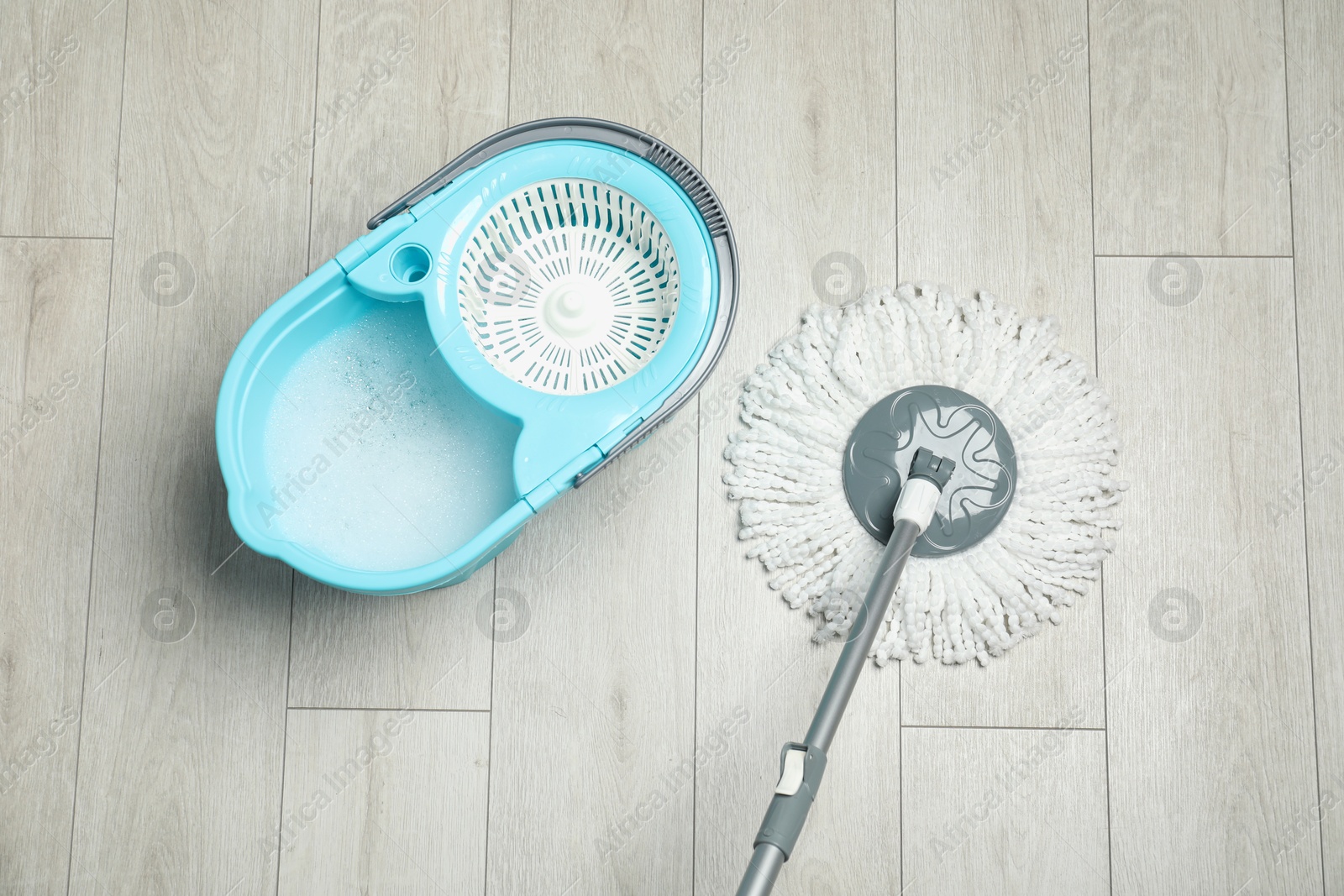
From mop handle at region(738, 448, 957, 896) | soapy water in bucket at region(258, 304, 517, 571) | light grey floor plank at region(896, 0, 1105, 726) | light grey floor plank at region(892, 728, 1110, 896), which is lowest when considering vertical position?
light grey floor plank at region(892, 728, 1110, 896)

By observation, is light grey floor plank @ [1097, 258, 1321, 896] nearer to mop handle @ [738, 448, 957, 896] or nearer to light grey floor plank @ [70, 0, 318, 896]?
mop handle @ [738, 448, 957, 896]

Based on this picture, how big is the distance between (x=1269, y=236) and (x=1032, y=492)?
1.38 feet

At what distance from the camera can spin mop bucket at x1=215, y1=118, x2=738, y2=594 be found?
0.87 metres

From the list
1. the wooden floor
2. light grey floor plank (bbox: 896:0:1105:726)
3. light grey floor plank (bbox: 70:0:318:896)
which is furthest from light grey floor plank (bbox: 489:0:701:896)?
light grey floor plank (bbox: 896:0:1105:726)

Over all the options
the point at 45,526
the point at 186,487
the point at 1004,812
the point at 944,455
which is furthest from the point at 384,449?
the point at 1004,812

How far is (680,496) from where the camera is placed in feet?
3.51

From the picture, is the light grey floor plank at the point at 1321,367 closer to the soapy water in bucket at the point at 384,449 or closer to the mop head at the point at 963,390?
the mop head at the point at 963,390

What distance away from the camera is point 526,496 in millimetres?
851

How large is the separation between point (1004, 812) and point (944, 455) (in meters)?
0.38

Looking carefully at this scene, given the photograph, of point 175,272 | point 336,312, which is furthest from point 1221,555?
point 175,272

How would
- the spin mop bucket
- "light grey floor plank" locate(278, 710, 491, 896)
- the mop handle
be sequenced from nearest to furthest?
1. the mop handle
2. the spin mop bucket
3. "light grey floor plank" locate(278, 710, 491, 896)

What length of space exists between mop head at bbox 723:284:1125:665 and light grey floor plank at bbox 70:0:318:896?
0.55 meters

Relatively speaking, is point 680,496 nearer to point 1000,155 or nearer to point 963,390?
point 963,390

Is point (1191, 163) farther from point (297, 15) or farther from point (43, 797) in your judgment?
point (43, 797)
